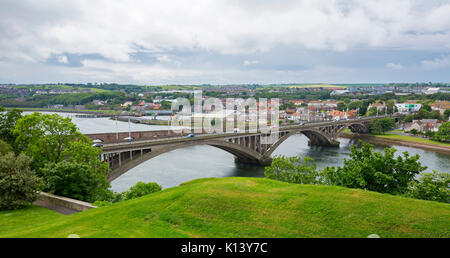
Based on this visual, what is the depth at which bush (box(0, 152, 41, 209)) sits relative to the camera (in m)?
18.9

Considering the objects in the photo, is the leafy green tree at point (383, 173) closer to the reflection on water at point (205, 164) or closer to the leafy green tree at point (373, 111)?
the reflection on water at point (205, 164)

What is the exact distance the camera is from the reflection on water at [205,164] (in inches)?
1698

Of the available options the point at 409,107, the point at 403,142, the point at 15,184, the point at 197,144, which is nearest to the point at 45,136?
the point at 15,184

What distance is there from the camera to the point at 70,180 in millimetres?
23156

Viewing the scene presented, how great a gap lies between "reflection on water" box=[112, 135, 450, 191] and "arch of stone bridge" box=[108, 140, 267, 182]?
1.71m

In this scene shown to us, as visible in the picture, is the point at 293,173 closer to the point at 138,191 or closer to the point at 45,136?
the point at 138,191

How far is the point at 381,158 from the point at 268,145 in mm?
36644

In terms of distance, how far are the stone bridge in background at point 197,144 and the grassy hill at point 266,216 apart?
20.7 m

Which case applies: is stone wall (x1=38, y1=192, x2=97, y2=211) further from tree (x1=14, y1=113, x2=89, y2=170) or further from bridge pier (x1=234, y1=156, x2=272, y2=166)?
bridge pier (x1=234, y1=156, x2=272, y2=166)

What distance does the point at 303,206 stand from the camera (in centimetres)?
1239

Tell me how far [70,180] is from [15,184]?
15.0ft

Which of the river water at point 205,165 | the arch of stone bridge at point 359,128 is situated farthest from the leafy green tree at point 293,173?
the arch of stone bridge at point 359,128

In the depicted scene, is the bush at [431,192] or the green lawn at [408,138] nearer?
the bush at [431,192]

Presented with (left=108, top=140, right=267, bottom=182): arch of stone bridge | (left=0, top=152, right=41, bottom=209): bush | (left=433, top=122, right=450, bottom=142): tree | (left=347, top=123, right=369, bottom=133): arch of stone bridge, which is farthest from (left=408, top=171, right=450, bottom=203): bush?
(left=347, top=123, right=369, bottom=133): arch of stone bridge
